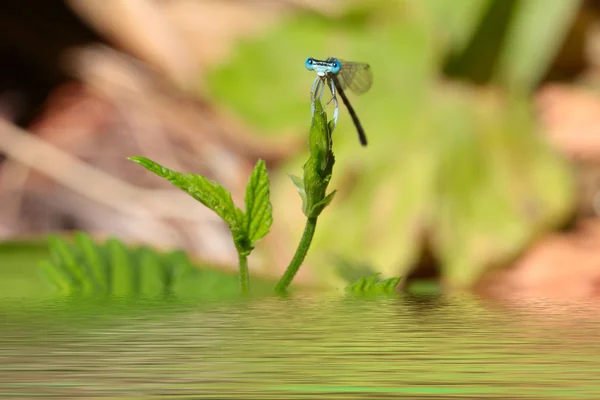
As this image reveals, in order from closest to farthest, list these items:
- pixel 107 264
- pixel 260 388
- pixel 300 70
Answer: pixel 260 388 < pixel 107 264 < pixel 300 70

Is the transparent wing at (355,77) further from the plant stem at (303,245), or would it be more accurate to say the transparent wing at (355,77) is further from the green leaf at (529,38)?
the green leaf at (529,38)

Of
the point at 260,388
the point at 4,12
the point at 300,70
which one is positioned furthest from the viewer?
the point at 4,12

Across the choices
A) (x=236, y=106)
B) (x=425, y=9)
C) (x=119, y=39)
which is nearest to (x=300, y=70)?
(x=236, y=106)

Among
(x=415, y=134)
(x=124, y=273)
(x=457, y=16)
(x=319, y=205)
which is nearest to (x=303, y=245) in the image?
(x=319, y=205)

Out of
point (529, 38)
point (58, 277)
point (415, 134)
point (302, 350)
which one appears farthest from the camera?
point (529, 38)

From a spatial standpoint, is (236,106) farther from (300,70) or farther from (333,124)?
(333,124)

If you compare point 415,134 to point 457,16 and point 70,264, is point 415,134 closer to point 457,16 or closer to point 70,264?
point 457,16

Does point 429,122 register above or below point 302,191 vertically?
above
